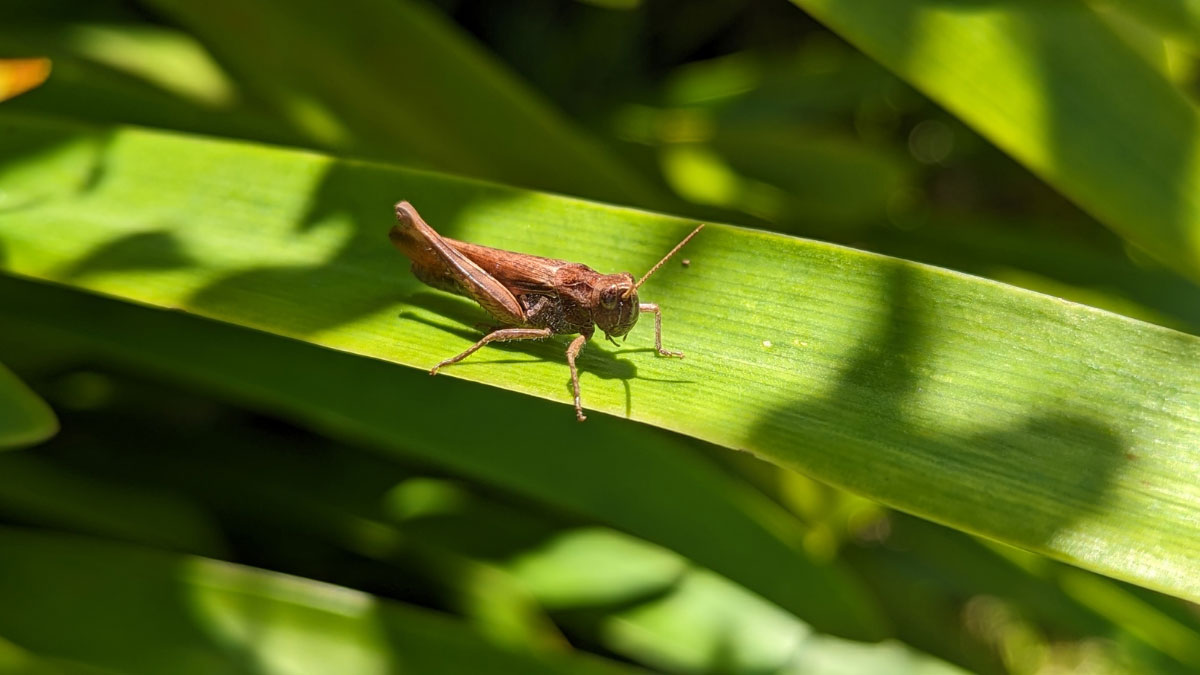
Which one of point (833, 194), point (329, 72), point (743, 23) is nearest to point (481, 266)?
point (329, 72)

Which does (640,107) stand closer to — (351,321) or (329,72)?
(329,72)

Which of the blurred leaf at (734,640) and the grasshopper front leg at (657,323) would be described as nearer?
the grasshopper front leg at (657,323)

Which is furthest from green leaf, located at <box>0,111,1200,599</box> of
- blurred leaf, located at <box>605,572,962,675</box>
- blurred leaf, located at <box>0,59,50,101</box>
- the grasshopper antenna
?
blurred leaf, located at <box>605,572,962,675</box>

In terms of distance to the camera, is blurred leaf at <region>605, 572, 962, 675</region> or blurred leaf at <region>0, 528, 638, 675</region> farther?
blurred leaf at <region>605, 572, 962, 675</region>

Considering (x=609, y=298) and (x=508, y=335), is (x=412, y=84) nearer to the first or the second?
(x=508, y=335)

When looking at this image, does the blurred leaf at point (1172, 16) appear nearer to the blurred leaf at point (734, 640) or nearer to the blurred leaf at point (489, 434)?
the blurred leaf at point (489, 434)

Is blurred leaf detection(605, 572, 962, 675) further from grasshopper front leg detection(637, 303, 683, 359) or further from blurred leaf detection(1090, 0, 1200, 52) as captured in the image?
blurred leaf detection(1090, 0, 1200, 52)

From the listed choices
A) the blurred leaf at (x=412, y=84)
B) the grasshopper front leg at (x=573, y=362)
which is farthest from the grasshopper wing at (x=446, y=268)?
the blurred leaf at (x=412, y=84)
